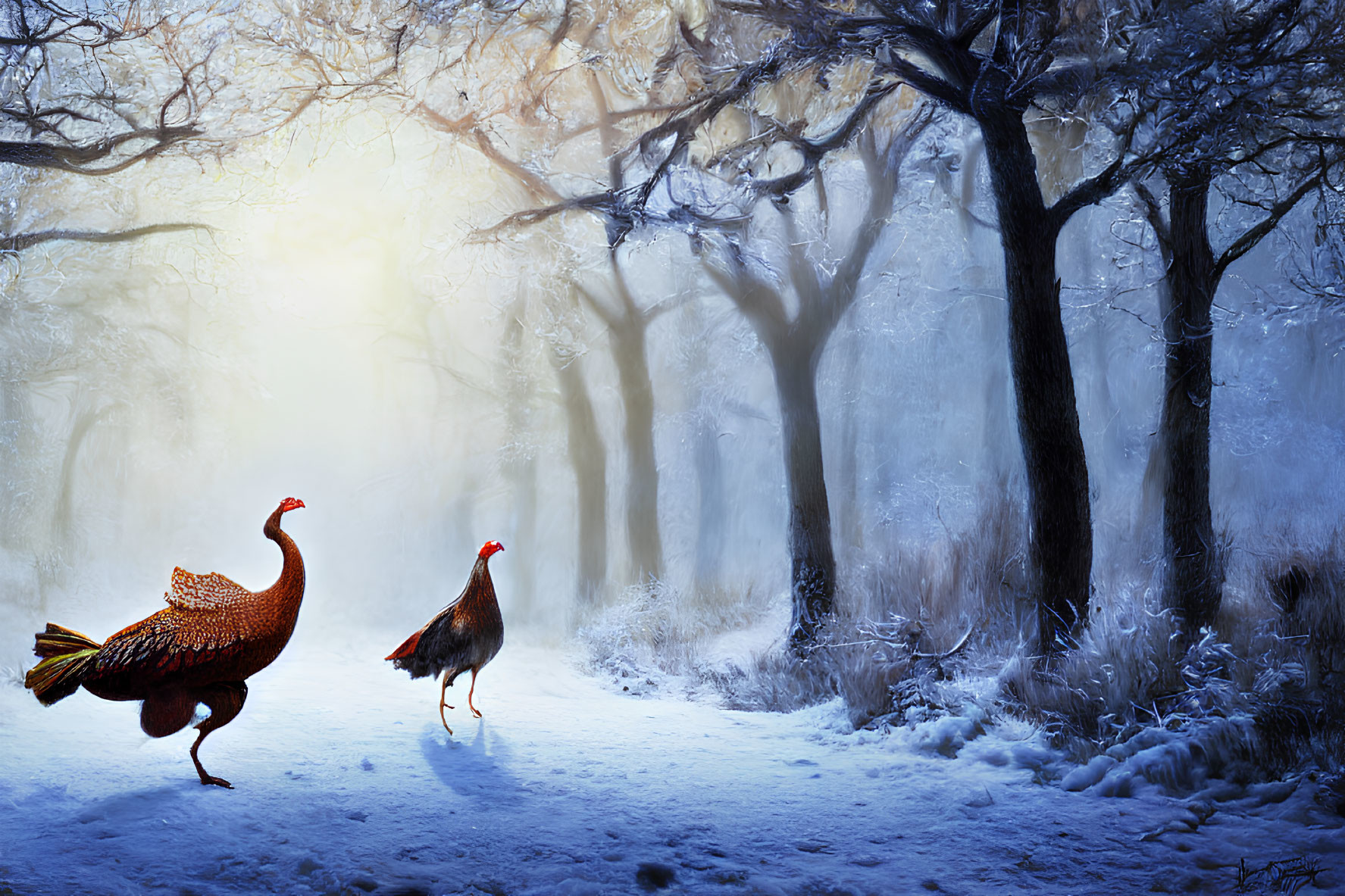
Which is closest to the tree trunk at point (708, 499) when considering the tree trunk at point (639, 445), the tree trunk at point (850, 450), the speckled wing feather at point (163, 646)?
the tree trunk at point (639, 445)

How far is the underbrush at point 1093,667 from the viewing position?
8.86 ft

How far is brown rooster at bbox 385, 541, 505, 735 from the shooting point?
3.29m

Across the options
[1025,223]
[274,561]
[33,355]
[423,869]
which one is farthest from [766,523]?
[33,355]

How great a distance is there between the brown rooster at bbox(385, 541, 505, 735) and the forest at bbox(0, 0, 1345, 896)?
→ 1.17 feet

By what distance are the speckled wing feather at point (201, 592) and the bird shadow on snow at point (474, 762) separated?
1023 mm

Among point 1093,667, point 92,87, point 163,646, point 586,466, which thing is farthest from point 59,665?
point 586,466

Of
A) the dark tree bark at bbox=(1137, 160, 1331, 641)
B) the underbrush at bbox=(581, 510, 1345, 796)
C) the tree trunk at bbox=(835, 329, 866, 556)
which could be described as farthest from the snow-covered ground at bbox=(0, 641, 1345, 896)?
the tree trunk at bbox=(835, 329, 866, 556)

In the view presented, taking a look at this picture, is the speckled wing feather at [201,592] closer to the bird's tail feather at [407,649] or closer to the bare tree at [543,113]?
the bird's tail feather at [407,649]

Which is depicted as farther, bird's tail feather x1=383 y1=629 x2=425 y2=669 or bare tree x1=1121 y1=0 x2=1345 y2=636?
bird's tail feather x1=383 y1=629 x2=425 y2=669

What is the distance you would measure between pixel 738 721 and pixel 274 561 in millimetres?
3749

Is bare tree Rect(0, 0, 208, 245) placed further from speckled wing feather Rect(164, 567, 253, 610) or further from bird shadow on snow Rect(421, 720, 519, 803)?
bird shadow on snow Rect(421, 720, 519, 803)

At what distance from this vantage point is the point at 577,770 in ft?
10.1

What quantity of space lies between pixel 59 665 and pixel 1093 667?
142 inches

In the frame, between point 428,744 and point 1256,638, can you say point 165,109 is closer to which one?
point 428,744
